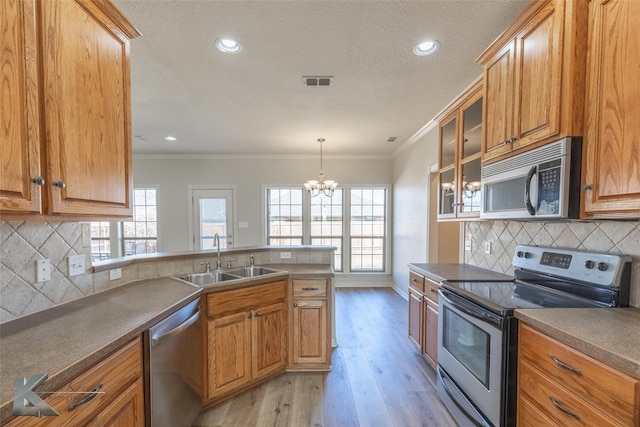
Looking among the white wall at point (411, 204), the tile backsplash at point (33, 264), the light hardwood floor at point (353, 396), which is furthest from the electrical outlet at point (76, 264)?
the white wall at point (411, 204)

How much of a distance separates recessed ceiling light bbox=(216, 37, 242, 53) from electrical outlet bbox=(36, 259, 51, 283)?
5.59 ft

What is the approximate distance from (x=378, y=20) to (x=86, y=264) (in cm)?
236

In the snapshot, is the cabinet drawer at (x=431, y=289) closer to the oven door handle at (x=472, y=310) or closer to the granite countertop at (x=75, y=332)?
the oven door handle at (x=472, y=310)

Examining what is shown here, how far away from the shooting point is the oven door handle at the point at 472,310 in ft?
4.75

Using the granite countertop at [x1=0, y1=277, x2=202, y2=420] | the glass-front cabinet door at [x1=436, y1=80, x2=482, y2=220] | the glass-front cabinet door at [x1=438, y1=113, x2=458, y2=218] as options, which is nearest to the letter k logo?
the granite countertop at [x1=0, y1=277, x2=202, y2=420]

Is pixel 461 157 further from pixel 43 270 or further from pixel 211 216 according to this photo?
pixel 211 216

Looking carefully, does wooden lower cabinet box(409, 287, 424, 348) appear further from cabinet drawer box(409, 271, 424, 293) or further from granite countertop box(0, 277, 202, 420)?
granite countertop box(0, 277, 202, 420)

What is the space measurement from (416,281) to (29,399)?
2.59m

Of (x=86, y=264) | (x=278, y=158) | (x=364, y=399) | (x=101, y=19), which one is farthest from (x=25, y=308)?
(x=278, y=158)

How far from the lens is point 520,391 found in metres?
1.36

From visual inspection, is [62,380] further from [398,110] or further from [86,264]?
[398,110]

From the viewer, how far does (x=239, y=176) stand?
554 cm

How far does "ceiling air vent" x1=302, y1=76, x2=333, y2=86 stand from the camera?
240cm

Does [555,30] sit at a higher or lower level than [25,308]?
higher
